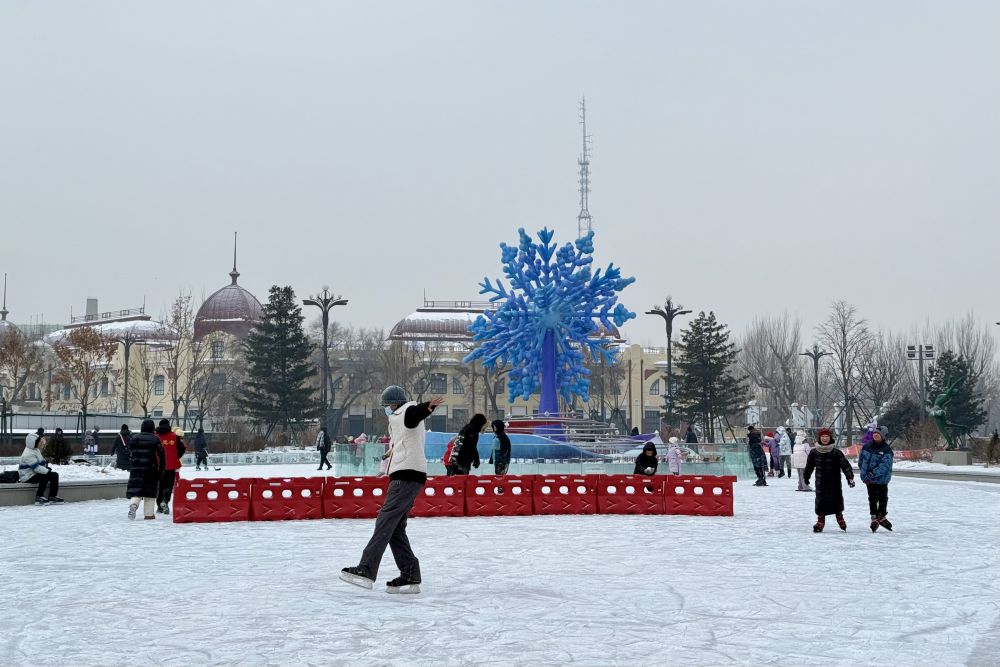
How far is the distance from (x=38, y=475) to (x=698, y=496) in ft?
37.9

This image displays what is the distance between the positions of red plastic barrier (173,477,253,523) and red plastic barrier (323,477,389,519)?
1187 millimetres

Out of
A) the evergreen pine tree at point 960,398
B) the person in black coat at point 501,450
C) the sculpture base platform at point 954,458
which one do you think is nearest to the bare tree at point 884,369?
the evergreen pine tree at point 960,398

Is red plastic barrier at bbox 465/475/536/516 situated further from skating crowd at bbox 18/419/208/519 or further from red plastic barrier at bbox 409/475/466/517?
skating crowd at bbox 18/419/208/519

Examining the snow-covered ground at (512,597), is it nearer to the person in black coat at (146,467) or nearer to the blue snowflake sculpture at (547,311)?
the person in black coat at (146,467)

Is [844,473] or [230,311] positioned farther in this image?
[230,311]

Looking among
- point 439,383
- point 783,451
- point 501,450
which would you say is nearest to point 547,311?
point 783,451

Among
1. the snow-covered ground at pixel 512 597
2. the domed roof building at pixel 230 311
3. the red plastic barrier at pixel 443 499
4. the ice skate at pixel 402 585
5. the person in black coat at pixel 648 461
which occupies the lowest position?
the snow-covered ground at pixel 512 597

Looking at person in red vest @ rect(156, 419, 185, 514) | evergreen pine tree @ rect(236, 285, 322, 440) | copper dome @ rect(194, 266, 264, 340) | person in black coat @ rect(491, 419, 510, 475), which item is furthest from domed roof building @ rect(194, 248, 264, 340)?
person in red vest @ rect(156, 419, 185, 514)

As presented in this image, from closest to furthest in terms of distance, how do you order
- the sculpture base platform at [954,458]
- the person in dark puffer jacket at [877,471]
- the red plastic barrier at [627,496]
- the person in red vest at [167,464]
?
the person in dark puffer jacket at [877,471]
the person in red vest at [167,464]
the red plastic barrier at [627,496]
the sculpture base platform at [954,458]

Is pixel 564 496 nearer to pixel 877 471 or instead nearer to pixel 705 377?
pixel 877 471

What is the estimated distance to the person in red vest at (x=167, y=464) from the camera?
693 inches

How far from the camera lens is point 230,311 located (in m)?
93.1

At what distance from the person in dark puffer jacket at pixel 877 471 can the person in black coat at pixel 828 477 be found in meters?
0.23

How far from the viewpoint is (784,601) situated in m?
8.63
